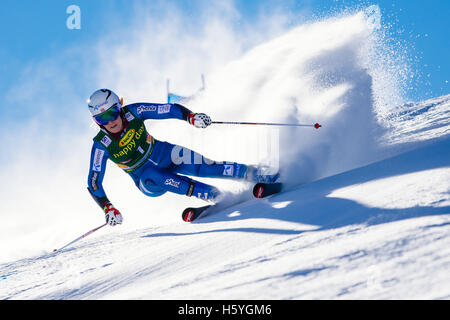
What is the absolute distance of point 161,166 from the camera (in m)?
4.87

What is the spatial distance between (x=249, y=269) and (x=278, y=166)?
2874 mm

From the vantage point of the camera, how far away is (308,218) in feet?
8.97

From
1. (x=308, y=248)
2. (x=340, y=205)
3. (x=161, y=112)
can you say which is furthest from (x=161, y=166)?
(x=308, y=248)

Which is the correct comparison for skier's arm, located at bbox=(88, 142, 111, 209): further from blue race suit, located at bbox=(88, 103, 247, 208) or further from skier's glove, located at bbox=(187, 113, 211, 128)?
skier's glove, located at bbox=(187, 113, 211, 128)

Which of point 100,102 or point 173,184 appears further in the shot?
point 173,184

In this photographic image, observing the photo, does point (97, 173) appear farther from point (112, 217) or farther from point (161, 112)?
point (161, 112)

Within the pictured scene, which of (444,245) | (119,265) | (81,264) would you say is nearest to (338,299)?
(444,245)

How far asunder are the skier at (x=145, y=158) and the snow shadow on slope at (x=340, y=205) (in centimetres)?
49

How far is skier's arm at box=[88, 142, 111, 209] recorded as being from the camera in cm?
466

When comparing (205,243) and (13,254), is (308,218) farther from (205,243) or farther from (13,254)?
(13,254)

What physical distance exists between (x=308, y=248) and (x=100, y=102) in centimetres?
Answer: 316

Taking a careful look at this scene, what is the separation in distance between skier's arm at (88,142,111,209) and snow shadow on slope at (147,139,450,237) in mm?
1231

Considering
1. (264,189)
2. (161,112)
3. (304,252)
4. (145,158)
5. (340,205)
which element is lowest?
(304,252)

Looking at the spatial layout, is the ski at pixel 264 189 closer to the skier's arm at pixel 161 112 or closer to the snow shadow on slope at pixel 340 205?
the snow shadow on slope at pixel 340 205
